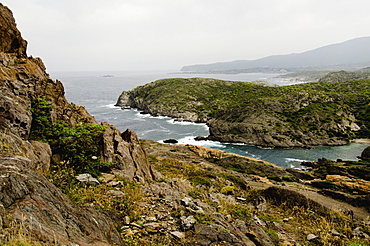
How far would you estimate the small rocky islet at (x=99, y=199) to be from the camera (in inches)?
202

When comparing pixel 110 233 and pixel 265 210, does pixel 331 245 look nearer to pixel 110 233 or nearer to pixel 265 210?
pixel 265 210

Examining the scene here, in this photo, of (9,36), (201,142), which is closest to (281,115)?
(201,142)

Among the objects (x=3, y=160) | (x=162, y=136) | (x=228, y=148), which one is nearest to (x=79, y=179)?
(x=3, y=160)

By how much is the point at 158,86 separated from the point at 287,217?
5051 inches

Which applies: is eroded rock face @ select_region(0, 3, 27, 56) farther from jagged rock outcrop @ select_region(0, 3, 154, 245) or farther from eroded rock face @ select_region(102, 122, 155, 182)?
eroded rock face @ select_region(102, 122, 155, 182)

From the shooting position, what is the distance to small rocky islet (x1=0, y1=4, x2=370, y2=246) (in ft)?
16.9

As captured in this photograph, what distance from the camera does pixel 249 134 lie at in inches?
2491

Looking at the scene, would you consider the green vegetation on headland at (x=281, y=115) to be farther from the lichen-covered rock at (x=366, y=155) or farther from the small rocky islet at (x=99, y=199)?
the small rocky islet at (x=99, y=199)

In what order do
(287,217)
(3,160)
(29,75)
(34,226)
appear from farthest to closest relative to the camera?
(29,75) → (287,217) → (3,160) → (34,226)

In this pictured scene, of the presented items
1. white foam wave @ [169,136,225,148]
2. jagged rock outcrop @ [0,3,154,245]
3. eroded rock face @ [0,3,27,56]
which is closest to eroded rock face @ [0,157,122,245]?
jagged rock outcrop @ [0,3,154,245]

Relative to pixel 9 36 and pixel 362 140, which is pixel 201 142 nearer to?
pixel 362 140

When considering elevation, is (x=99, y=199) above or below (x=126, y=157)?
above

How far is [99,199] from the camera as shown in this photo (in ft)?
28.3

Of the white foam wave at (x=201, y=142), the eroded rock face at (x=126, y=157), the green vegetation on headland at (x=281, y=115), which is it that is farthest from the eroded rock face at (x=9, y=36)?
the green vegetation on headland at (x=281, y=115)
